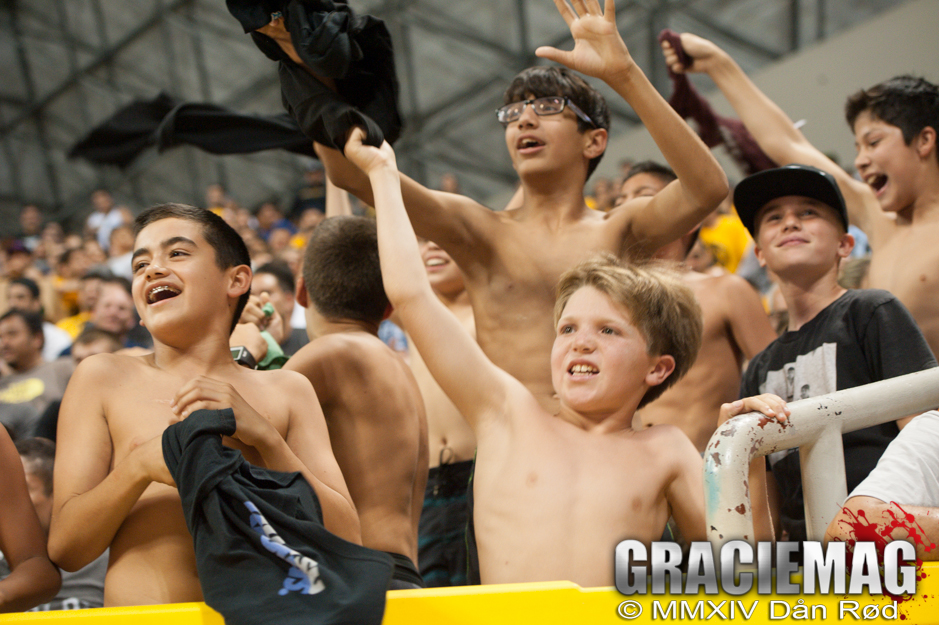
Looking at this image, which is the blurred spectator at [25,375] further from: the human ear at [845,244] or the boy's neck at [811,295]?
the human ear at [845,244]

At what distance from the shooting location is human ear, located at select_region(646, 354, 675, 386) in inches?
78.0

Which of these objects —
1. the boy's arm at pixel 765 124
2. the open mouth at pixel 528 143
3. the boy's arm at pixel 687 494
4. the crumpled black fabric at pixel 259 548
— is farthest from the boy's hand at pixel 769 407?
the boy's arm at pixel 765 124

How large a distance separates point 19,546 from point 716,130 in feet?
9.27

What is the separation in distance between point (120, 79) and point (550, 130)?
14.1 m

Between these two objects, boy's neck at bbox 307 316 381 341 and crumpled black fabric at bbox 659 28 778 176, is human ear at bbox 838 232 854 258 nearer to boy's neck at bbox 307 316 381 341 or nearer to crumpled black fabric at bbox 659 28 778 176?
crumpled black fabric at bbox 659 28 778 176

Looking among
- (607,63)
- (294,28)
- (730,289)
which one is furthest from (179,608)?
→ (730,289)

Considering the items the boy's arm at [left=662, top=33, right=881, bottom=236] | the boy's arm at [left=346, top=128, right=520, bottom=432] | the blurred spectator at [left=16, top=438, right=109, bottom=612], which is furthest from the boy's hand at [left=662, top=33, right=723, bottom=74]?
the blurred spectator at [left=16, top=438, right=109, bottom=612]

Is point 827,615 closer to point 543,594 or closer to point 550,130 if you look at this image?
point 543,594

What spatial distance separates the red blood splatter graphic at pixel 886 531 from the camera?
1483 mm

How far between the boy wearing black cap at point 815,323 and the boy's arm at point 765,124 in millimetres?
812

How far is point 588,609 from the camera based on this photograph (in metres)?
1.42

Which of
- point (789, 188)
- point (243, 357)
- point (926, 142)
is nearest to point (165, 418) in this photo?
point (243, 357)

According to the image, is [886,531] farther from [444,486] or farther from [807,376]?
[444,486]

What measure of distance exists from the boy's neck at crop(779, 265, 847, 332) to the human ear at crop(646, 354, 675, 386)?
62 centimetres
